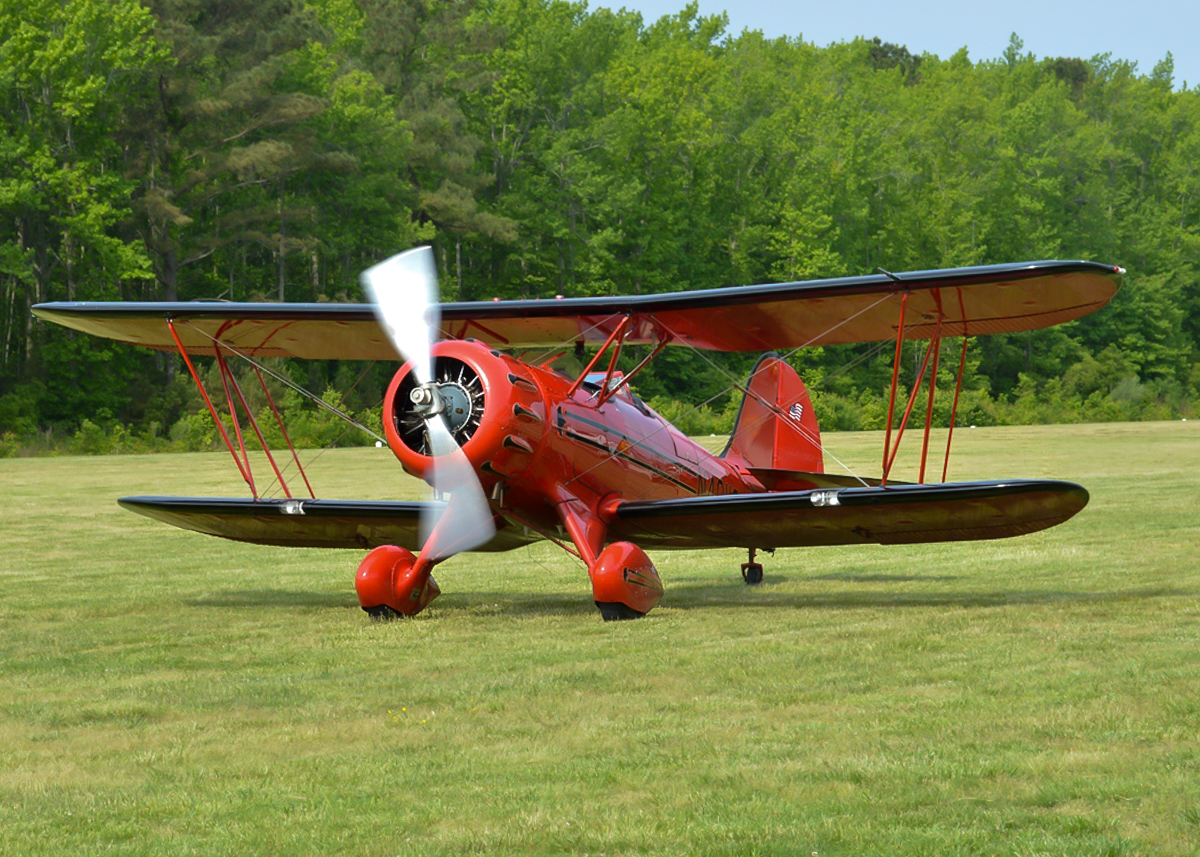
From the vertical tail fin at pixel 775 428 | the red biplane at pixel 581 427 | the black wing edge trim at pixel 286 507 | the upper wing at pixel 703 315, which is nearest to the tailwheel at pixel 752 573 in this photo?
the red biplane at pixel 581 427

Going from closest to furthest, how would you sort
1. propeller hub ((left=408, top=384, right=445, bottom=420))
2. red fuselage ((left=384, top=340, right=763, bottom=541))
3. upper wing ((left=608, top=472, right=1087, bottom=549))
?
upper wing ((left=608, top=472, right=1087, bottom=549)) < propeller hub ((left=408, top=384, right=445, bottom=420)) < red fuselage ((left=384, top=340, right=763, bottom=541))

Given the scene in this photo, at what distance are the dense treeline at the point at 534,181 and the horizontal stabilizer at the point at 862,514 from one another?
613 inches

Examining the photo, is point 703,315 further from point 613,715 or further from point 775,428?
point 613,715

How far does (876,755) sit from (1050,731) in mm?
878

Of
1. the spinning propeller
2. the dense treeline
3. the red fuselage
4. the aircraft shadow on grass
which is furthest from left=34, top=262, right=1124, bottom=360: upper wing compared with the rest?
the dense treeline

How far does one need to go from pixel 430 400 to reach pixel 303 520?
2.47m

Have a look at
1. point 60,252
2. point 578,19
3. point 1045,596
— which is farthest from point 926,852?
point 578,19

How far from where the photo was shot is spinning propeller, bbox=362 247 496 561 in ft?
31.8

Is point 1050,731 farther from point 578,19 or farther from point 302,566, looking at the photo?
point 578,19

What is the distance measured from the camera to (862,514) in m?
9.91

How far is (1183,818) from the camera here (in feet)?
14.5

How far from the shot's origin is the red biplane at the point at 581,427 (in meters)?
9.71

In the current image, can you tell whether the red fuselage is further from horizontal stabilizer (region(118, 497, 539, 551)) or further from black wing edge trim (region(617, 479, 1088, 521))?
horizontal stabilizer (region(118, 497, 539, 551))

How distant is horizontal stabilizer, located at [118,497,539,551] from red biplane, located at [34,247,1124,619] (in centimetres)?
3
